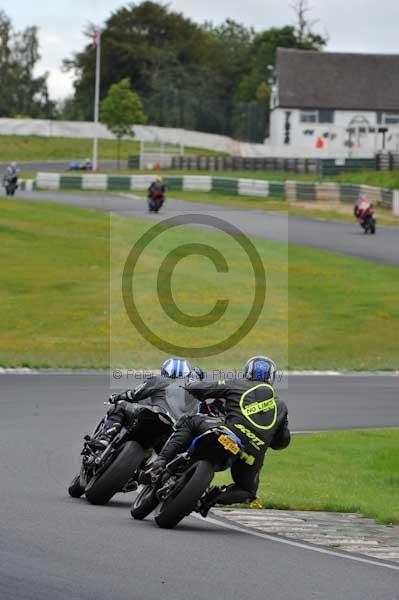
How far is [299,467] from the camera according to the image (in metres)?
14.4

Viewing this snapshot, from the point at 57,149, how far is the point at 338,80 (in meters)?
20.7

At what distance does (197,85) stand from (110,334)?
84593mm

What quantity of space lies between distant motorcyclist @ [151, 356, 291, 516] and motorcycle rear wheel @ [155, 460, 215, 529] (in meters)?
0.33

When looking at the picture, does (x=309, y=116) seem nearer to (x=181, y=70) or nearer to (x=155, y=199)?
(x=181, y=70)

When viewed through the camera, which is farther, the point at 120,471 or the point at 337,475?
the point at 337,475

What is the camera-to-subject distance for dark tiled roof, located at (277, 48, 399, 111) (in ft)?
300

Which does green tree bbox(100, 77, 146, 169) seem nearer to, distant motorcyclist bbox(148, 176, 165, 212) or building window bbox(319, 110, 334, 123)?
building window bbox(319, 110, 334, 123)

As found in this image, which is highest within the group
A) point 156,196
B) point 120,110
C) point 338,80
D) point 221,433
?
point 338,80

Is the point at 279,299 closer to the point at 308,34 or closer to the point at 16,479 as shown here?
the point at 16,479

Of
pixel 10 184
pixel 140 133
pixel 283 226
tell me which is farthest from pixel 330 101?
pixel 283 226

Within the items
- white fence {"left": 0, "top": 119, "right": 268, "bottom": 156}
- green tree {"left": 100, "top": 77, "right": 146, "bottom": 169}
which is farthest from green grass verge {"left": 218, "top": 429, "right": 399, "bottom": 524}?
white fence {"left": 0, "top": 119, "right": 268, "bottom": 156}

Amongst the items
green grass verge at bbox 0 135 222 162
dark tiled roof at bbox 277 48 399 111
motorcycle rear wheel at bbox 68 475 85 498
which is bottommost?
motorcycle rear wheel at bbox 68 475 85 498

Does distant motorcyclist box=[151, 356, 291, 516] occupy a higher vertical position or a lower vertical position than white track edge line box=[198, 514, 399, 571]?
higher

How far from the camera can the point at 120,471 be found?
10.6 m
